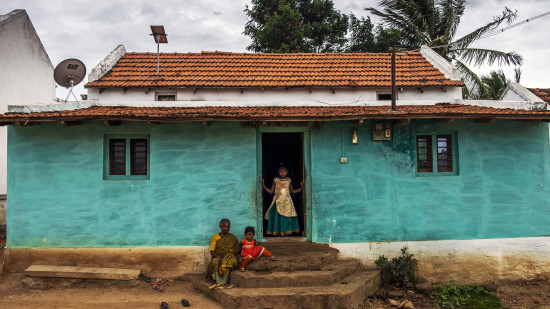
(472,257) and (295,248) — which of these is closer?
(295,248)

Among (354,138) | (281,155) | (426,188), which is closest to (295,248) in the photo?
(354,138)

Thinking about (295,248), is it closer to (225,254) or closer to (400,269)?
(225,254)

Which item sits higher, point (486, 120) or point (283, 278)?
point (486, 120)

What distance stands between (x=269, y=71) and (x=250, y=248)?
4.52 metres

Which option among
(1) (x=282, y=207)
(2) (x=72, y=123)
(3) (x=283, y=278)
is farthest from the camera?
(1) (x=282, y=207)

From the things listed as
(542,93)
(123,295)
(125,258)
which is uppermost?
(542,93)

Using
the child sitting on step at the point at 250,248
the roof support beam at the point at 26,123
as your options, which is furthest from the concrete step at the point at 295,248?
the roof support beam at the point at 26,123

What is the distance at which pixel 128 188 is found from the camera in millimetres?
6746

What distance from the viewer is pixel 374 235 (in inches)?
270

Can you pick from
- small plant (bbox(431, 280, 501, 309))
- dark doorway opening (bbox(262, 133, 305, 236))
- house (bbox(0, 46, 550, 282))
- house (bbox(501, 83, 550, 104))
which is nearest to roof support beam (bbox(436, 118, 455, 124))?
house (bbox(0, 46, 550, 282))

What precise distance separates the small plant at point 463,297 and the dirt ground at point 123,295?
7.0 inches

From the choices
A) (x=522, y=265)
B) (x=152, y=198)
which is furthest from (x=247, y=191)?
(x=522, y=265)

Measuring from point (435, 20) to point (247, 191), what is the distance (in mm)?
14225

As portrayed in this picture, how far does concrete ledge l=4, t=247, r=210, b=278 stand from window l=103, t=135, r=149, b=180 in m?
1.48
